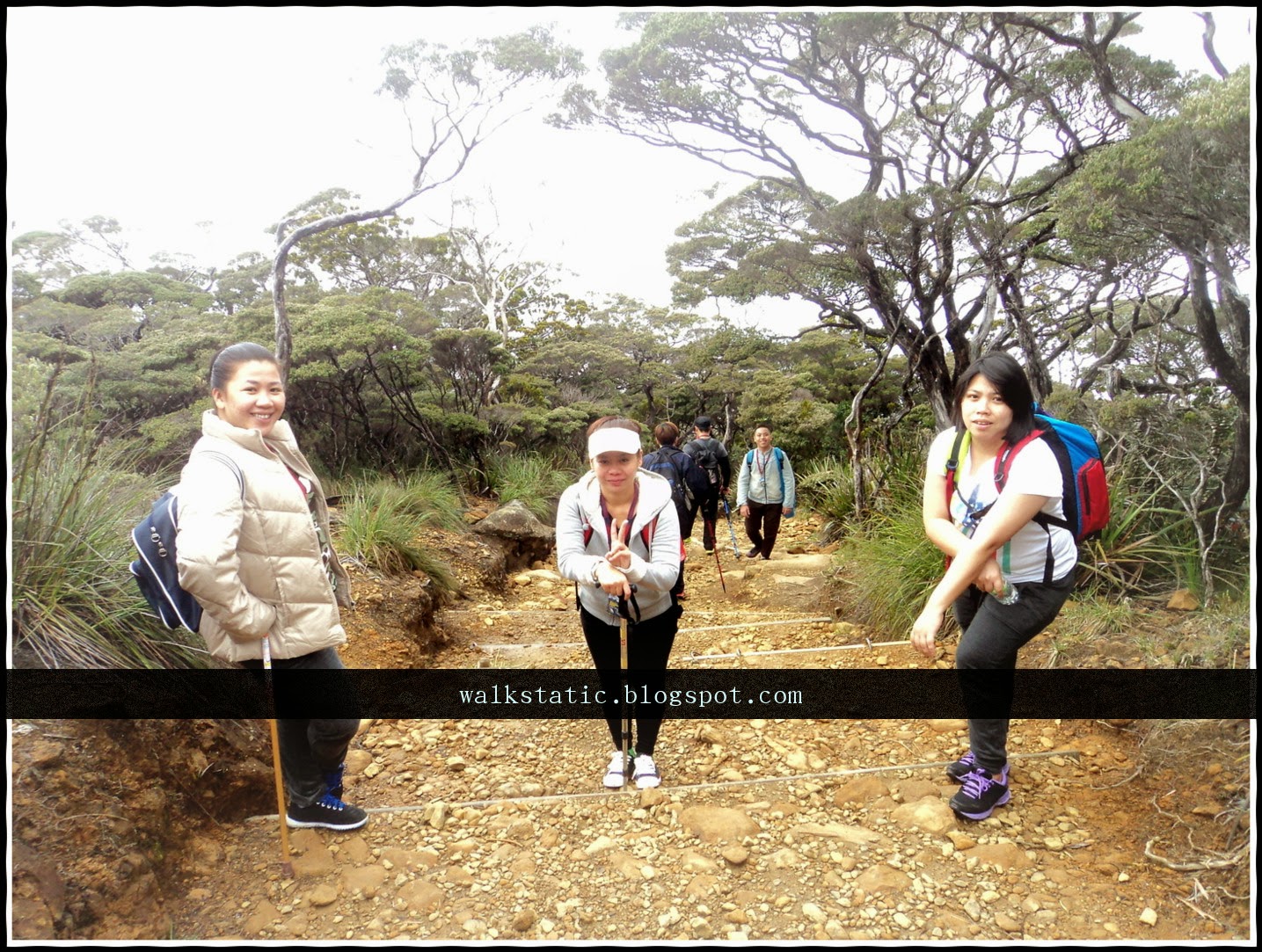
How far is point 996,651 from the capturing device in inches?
74.9

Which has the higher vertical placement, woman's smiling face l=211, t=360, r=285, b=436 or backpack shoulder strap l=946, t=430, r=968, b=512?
woman's smiling face l=211, t=360, r=285, b=436

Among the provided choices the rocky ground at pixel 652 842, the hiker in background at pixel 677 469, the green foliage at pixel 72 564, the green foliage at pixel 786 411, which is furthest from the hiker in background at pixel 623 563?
the green foliage at pixel 786 411

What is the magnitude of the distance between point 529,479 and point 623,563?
9.79 ft

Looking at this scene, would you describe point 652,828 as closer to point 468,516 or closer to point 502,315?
point 502,315

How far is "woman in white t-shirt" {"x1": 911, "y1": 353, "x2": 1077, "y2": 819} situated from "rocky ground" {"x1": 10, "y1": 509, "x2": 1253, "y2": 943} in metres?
0.30

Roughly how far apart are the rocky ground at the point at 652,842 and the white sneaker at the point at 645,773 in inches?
1.5

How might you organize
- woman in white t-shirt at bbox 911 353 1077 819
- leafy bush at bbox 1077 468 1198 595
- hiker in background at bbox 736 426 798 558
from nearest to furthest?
1. woman in white t-shirt at bbox 911 353 1077 819
2. leafy bush at bbox 1077 468 1198 595
3. hiker in background at bbox 736 426 798 558

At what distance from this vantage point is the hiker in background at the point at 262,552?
162 centimetres

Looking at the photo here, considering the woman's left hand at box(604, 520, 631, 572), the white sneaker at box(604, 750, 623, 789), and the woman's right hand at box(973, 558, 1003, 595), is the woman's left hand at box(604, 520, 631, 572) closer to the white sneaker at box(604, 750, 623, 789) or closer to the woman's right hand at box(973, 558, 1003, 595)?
the white sneaker at box(604, 750, 623, 789)

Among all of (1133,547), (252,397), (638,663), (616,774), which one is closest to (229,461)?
(252,397)

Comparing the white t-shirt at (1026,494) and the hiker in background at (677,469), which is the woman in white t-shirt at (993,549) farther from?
the hiker in background at (677,469)

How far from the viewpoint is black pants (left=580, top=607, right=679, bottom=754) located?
2.18 m

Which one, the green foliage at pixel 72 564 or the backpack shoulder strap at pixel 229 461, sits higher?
the backpack shoulder strap at pixel 229 461

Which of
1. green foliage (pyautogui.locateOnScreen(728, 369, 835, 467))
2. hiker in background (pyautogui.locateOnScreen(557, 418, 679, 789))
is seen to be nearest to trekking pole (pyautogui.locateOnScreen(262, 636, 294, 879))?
hiker in background (pyautogui.locateOnScreen(557, 418, 679, 789))
